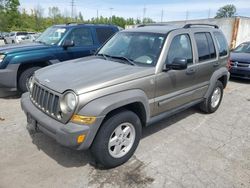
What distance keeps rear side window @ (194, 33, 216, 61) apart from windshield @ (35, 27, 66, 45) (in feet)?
12.5

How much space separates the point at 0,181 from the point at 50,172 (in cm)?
59

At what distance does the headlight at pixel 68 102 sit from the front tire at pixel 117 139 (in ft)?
1.51

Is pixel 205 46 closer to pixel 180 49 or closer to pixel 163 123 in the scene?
pixel 180 49

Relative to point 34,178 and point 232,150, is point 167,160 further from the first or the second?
point 34,178

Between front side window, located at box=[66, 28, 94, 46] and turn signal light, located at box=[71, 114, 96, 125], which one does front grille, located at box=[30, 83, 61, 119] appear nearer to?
turn signal light, located at box=[71, 114, 96, 125]

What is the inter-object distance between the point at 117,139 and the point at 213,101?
9.99ft

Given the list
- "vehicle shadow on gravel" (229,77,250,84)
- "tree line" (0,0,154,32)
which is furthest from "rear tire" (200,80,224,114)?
"tree line" (0,0,154,32)

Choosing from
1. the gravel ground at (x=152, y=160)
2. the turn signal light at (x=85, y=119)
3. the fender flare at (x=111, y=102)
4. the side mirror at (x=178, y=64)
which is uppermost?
the side mirror at (x=178, y=64)

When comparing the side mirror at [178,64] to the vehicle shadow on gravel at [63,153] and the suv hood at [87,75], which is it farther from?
the vehicle shadow on gravel at [63,153]

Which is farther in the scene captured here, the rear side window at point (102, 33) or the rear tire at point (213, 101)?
the rear side window at point (102, 33)

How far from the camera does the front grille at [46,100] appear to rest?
2.92 m

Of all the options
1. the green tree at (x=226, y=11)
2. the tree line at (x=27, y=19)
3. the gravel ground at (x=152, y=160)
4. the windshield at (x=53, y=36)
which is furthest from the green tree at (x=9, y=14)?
the green tree at (x=226, y=11)

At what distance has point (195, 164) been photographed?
3.38m

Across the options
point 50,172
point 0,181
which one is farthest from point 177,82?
point 0,181
